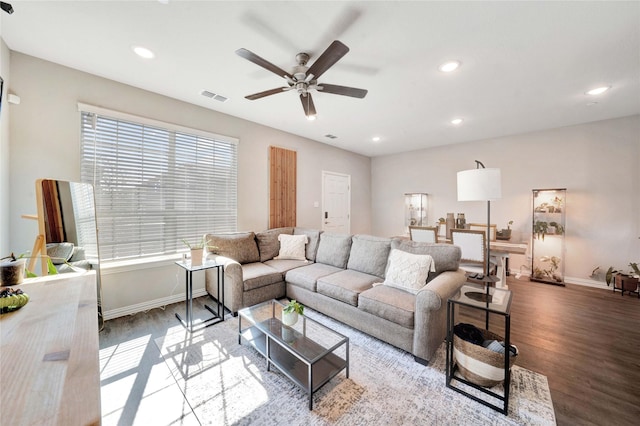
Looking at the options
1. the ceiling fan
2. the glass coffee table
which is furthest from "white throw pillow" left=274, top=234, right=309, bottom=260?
the ceiling fan

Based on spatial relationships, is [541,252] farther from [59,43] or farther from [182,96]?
[59,43]

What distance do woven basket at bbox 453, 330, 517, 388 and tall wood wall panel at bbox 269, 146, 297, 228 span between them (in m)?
3.34

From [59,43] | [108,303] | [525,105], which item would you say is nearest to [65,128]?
[59,43]

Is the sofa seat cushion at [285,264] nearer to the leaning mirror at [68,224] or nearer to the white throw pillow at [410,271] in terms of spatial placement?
the white throw pillow at [410,271]

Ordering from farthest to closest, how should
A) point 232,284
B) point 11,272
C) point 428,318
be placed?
point 232,284 → point 428,318 → point 11,272

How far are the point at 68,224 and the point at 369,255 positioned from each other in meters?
3.10

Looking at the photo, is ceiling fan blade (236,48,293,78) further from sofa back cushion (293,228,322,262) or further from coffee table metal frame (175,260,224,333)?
sofa back cushion (293,228,322,262)

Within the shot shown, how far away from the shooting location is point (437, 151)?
222 inches

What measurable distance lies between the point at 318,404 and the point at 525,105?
432cm

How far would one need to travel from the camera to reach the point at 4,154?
7.17 feet

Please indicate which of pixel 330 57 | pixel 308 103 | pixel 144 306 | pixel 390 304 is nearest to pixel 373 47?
pixel 330 57

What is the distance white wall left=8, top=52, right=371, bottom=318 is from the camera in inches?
92.3

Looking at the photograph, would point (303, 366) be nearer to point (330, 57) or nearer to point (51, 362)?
point (51, 362)

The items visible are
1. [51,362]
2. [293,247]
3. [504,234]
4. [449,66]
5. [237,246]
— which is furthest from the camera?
[504,234]
